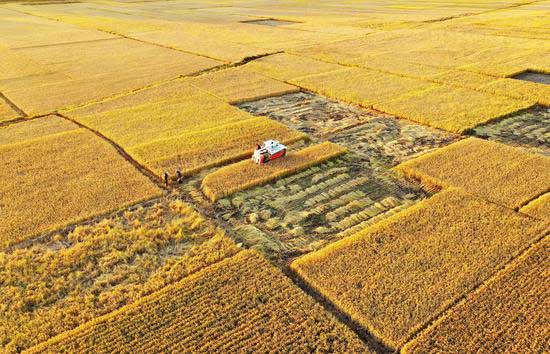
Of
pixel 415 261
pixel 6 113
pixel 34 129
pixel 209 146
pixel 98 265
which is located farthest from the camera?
pixel 6 113

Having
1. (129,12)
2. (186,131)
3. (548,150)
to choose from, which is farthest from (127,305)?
(129,12)

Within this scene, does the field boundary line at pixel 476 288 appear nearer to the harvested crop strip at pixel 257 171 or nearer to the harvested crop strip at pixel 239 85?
the harvested crop strip at pixel 257 171

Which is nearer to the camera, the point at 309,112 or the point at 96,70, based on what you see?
the point at 309,112

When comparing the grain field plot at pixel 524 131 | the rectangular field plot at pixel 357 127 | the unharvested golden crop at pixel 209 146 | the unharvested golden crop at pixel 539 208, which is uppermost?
the grain field plot at pixel 524 131

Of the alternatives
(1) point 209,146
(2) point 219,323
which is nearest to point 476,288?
(2) point 219,323

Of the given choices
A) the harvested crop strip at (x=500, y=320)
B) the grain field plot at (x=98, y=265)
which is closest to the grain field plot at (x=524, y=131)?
the harvested crop strip at (x=500, y=320)

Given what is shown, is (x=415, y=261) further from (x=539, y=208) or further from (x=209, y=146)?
(x=209, y=146)
